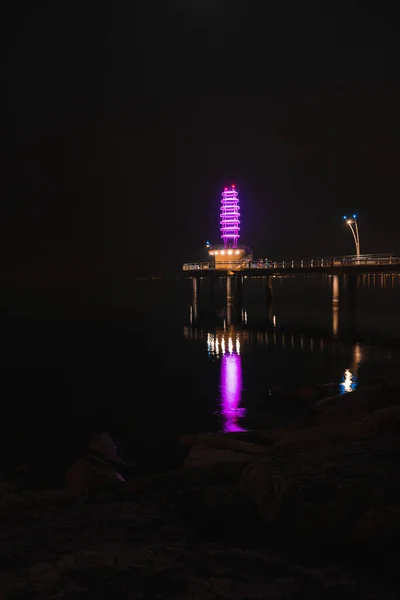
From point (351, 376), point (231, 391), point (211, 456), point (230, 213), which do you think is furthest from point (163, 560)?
point (230, 213)

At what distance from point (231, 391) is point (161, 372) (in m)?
Answer: 6.57

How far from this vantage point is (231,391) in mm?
24391

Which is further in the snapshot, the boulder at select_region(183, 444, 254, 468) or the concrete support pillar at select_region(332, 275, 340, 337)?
the concrete support pillar at select_region(332, 275, 340, 337)

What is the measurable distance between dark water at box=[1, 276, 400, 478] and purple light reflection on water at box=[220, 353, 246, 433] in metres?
0.05

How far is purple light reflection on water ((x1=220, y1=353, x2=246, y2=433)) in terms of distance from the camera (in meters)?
19.1

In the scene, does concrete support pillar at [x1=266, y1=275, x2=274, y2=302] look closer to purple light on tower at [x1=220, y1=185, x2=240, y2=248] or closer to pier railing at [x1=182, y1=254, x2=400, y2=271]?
pier railing at [x1=182, y1=254, x2=400, y2=271]

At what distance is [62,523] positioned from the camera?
352 inches

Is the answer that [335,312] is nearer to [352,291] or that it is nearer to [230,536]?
[352,291]

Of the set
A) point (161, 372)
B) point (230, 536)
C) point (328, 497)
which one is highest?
point (328, 497)

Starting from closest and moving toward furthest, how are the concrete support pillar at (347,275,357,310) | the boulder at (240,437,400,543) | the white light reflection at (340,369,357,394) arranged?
the boulder at (240,437,400,543)
the white light reflection at (340,369,357,394)
the concrete support pillar at (347,275,357,310)

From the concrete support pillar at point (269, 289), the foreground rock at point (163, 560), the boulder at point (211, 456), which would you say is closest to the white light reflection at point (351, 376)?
the boulder at point (211, 456)

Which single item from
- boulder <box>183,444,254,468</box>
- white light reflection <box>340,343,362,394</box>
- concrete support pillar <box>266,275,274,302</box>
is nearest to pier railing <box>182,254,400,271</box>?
concrete support pillar <box>266,275,274,302</box>

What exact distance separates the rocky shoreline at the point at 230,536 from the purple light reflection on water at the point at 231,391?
27.7 feet

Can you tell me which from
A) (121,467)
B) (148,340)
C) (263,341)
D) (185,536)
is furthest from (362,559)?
(148,340)
